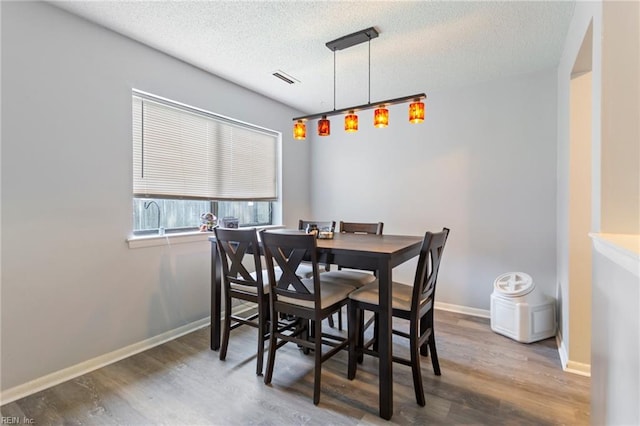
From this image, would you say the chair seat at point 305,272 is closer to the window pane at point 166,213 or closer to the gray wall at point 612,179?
the window pane at point 166,213

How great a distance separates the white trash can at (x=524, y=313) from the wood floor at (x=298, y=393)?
16 cm

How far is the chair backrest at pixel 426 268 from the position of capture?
1.70 m

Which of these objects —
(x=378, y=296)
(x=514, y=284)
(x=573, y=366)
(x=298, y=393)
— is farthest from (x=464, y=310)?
(x=298, y=393)

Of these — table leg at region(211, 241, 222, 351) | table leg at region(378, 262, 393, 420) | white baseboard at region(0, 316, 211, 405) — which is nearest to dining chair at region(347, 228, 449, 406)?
table leg at region(378, 262, 393, 420)

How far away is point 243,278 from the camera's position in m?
2.23

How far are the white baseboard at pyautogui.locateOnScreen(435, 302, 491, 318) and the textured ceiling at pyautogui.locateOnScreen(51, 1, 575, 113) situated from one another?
7.87ft

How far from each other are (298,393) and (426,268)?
3.61 feet

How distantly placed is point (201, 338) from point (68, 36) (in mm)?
2469

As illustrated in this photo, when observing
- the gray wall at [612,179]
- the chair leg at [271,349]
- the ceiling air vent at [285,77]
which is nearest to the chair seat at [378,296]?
the chair leg at [271,349]

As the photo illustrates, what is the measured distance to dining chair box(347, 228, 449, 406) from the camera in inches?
69.1

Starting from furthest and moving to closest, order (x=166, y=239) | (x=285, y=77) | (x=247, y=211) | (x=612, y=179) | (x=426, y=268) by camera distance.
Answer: (x=247, y=211), (x=285, y=77), (x=166, y=239), (x=426, y=268), (x=612, y=179)

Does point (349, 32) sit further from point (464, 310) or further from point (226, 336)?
point (464, 310)

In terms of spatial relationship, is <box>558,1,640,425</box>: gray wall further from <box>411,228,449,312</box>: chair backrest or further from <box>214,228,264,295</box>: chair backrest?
<box>214,228,264,295</box>: chair backrest

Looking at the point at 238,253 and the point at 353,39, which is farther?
the point at 353,39
